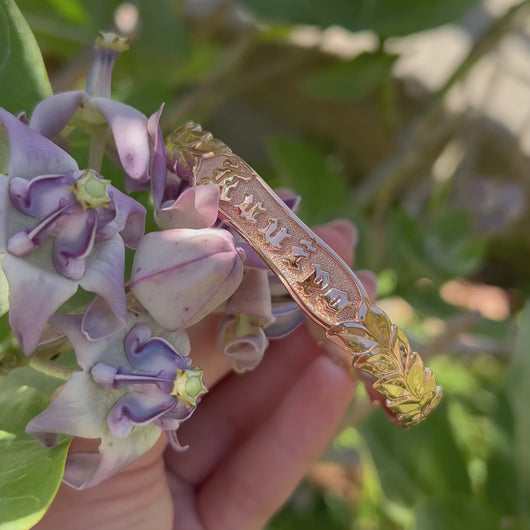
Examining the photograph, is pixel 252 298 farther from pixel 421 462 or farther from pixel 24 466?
pixel 421 462

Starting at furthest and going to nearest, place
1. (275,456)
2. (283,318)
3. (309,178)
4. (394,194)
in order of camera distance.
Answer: (394,194), (309,178), (275,456), (283,318)

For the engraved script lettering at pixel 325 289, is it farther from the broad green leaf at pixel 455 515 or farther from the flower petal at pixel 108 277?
the broad green leaf at pixel 455 515

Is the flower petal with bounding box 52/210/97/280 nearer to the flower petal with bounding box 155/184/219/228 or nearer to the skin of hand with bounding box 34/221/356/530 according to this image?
the flower petal with bounding box 155/184/219/228

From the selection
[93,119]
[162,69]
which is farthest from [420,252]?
[93,119]

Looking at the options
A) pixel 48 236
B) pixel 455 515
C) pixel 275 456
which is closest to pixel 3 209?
pixel 48 236

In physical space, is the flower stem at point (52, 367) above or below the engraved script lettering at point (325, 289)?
below

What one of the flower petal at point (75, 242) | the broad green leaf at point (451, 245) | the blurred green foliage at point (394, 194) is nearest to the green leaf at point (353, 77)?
the blurred green foliage at point (394, 194)

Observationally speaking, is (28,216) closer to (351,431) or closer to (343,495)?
(351,431)
